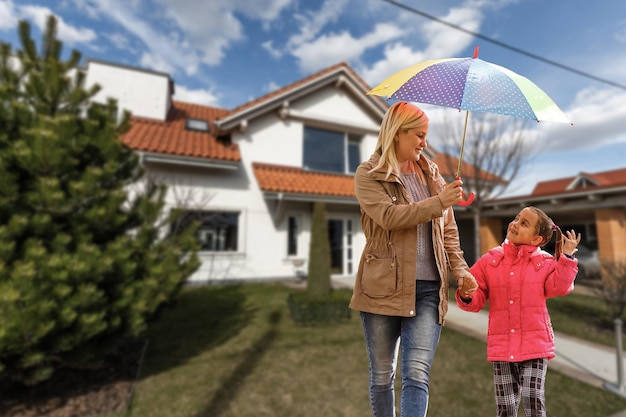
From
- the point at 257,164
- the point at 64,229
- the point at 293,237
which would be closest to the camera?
the point at 64,229

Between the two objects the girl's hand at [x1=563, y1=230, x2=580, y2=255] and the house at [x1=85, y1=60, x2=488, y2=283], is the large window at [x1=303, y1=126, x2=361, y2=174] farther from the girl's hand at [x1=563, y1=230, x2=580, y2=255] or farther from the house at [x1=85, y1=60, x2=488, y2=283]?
the girl's hand at [x1=563, y1=230, x2=580, y2=255]

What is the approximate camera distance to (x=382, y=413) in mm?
1641

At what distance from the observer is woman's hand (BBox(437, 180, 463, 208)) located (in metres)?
1.45

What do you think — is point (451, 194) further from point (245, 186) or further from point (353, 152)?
point (353, 152)

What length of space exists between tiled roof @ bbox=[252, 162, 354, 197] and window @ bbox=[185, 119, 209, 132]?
254 cm

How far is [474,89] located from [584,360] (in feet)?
19.5

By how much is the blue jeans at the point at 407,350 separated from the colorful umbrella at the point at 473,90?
58 cm

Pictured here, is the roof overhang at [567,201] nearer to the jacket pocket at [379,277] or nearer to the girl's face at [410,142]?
the girl's face at [410,142]

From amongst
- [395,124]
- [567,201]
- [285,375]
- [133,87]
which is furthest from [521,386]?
[133,87]

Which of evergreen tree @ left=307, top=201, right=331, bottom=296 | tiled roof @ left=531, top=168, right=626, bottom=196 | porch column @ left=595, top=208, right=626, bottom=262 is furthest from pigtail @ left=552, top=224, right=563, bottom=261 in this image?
tiled roof @ left=531, top=168, right=626, bottom=196

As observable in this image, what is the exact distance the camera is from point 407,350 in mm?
1560

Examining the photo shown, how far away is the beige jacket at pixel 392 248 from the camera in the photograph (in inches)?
59.1

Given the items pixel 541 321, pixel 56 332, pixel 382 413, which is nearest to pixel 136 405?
pixel 56 332

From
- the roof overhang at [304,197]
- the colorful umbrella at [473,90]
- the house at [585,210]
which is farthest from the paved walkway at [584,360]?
the roof overhang at [304,197]
